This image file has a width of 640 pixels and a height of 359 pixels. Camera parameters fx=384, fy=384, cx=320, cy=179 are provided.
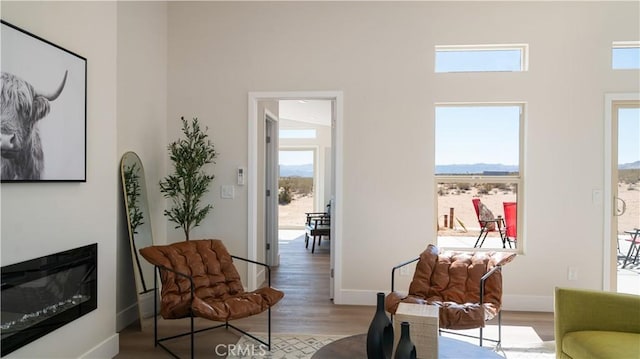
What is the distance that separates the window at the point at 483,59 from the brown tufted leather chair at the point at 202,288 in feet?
9.05

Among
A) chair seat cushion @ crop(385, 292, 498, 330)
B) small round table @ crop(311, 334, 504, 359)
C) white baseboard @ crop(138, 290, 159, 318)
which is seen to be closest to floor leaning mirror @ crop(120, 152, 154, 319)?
white baseboard @ crop(138, 290, 159, 318)

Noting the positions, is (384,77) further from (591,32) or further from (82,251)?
(82,251)

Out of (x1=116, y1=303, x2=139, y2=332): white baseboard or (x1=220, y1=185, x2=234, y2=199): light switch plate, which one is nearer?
(x1=116, y1=303, x2=139, y2=332): white baseboard

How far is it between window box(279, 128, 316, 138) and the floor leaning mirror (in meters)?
6.27

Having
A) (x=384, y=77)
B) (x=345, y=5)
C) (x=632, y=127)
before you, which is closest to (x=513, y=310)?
(x=632, y=127)

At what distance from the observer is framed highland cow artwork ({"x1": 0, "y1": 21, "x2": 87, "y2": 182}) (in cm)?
195

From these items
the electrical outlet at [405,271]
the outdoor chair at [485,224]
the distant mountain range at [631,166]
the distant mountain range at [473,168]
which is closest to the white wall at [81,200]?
the electrical outlet at [405,271]

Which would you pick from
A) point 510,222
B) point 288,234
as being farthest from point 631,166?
point 288,234

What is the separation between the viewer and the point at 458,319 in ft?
8.36

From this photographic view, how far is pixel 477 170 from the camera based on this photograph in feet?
13.2

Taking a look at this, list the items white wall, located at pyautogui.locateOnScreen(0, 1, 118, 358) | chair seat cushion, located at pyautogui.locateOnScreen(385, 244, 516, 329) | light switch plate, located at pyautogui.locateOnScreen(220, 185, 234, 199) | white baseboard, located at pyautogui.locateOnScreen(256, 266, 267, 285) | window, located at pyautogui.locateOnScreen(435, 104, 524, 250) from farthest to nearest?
white baseboard, located at pyautogui.locateOnScreen(256, 266, 267, 285), light switch plate, located at pyautogui.locateOnScreen(220, 185, 234, 199), window, located at pyautogui.locateOnScreen(435, 104, 524, 250), chair seat cushion, located at pyautogui.locateOnScreen(385, 244, 516, 329), white wall, located at pyautogui.locateOnScreen(0, 1, 118, 358)

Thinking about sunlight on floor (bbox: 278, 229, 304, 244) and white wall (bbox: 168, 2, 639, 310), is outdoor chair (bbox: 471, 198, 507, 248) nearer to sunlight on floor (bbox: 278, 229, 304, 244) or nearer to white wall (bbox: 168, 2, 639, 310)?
white wall (bbox: 168, 2, 639, 310)

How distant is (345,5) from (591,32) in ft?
7.95

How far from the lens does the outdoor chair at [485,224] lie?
4.02m
